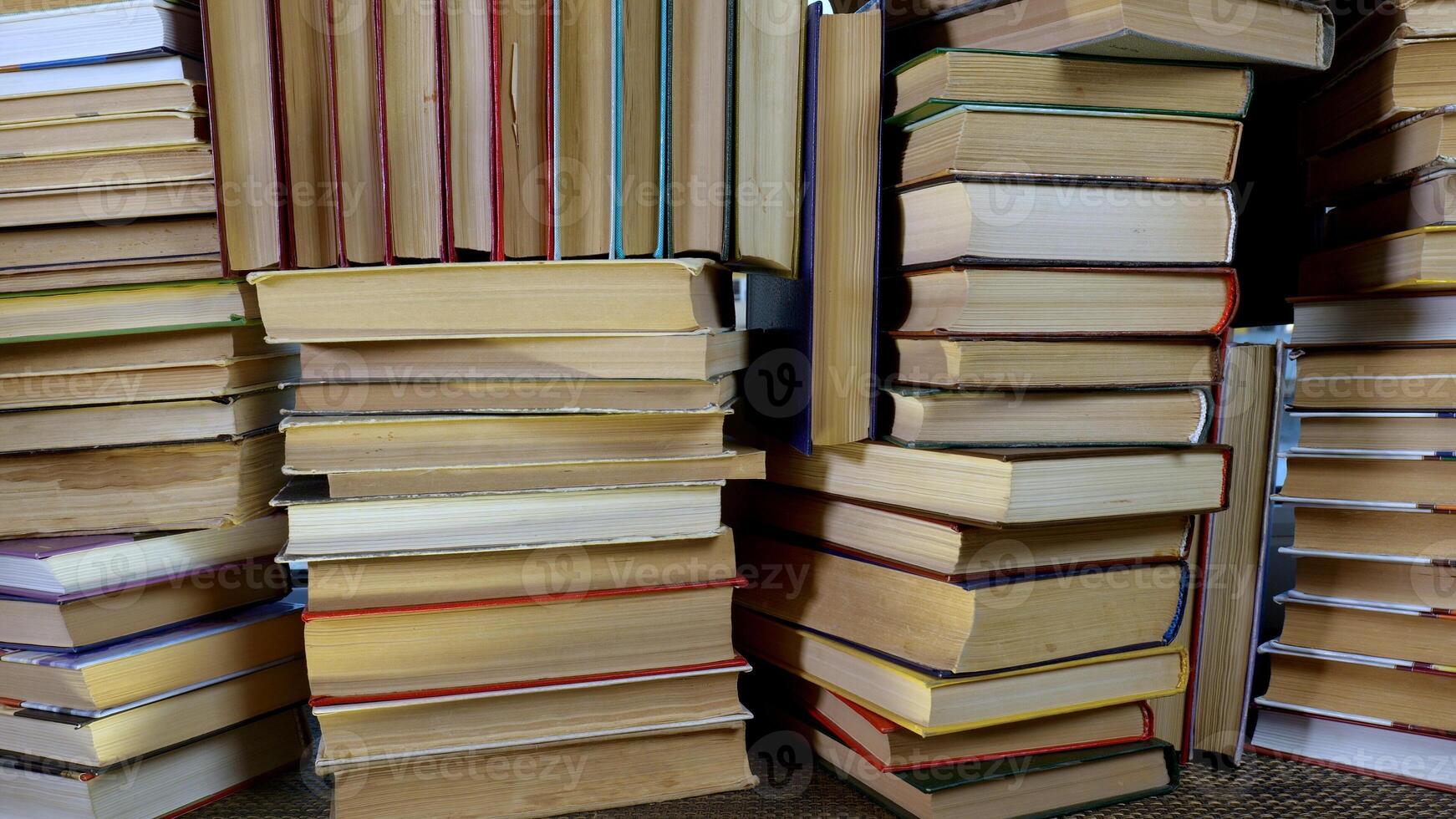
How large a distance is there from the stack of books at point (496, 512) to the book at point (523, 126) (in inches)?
1.4

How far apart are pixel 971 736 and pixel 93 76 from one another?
0.92 meters

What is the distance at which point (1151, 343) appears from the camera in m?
0.82

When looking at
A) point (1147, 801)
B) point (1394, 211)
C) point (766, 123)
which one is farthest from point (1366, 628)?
point (766, 123)

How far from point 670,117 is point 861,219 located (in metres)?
0.18

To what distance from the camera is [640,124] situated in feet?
2.58

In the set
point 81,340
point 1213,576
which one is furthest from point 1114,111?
point 81,340

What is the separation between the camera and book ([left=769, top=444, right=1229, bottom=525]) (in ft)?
2.47

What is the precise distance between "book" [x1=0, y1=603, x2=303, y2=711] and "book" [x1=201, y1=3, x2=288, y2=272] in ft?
1.08

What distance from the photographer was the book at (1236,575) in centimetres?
92

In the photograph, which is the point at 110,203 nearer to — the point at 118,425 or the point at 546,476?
the point at 118,425

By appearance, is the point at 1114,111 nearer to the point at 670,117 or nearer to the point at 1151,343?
the point at 1151,343

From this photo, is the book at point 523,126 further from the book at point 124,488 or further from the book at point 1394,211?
the book at point 1394,211

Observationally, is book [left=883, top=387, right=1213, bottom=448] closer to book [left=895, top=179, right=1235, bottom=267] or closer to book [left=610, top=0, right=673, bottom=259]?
book [left=895, top=179, right=1235, bottom=267]

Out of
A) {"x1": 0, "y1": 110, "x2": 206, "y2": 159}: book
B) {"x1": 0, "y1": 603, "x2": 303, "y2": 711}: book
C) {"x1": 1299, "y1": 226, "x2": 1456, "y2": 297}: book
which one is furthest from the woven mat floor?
{"x1": 0, "y1": 110, "x2": 206, "y2": 159}: book
